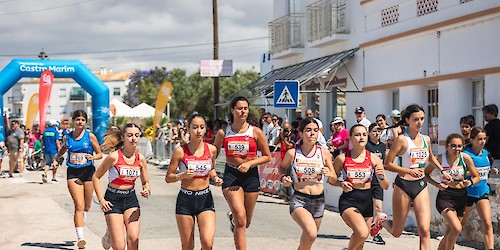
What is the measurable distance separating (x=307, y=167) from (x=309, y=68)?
715 inches

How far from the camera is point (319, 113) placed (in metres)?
28.5

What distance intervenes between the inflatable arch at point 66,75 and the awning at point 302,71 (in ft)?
19.2

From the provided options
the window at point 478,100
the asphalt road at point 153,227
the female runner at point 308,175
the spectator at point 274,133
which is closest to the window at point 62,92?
the asphalt road at point 153,227

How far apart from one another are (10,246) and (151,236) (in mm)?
2146

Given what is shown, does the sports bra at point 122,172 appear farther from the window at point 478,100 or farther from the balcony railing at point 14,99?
the balcony railing at point 14,99

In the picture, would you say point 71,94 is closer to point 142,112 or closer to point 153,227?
point 142,112

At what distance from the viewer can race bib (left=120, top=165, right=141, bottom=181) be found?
28.4ft

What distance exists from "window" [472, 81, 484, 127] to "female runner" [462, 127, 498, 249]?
27.4 feet

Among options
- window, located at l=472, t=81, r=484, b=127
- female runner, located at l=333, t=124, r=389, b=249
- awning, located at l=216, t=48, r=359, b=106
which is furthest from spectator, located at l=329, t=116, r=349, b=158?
awning, located at l=216, t=48, r=359, b=106

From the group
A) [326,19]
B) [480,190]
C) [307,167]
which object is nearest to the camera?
[307,167]

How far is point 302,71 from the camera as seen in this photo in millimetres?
26719

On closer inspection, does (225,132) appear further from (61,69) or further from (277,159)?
(61,69)

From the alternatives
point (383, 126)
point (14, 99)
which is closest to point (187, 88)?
point (383, 126)

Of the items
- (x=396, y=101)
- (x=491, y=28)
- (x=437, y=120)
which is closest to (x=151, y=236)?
(x=491, y=28)
